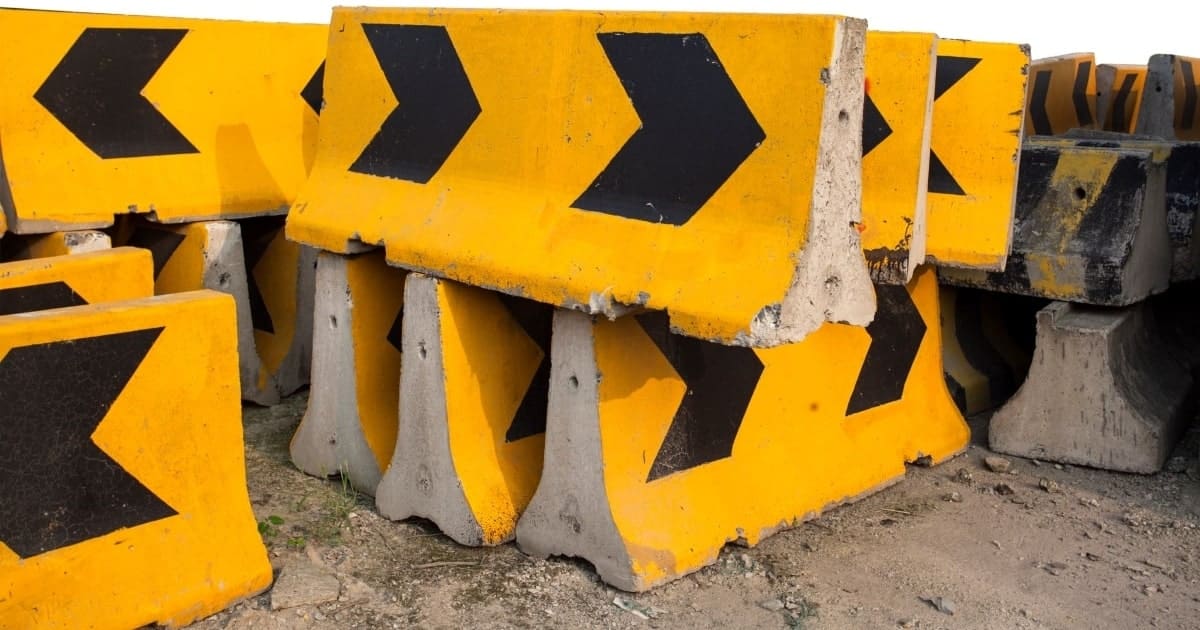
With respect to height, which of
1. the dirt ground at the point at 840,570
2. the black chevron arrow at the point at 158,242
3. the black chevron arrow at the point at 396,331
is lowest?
the dirt ground at the point at 840,570

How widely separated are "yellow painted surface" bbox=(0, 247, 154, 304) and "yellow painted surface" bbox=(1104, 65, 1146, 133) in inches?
306

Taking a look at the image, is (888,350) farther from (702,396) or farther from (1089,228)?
(702,396)

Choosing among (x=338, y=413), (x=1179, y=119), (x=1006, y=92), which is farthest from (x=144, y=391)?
(x=1179, y=119)

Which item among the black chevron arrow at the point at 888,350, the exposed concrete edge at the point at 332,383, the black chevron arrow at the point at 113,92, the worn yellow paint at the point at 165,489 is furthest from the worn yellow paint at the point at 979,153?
the black chevron arrow at the point at 113,92

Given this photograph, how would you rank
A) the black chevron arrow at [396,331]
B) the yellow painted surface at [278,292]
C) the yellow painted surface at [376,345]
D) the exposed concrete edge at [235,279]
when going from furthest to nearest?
the yellow painted surface at [278,292] → the exposed concrete edge at [235,279] → the black chevron arrow at [396,331] → the yellow painted surface at [376,345]

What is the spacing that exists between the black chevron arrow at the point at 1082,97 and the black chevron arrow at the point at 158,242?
6924mm

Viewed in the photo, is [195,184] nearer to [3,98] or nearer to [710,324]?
[3,98]

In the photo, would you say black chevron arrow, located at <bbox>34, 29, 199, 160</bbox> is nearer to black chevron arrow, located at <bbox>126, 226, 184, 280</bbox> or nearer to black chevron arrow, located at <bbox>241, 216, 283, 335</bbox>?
black chevron arrow, located at <bbox>126, 226, 184, 280</bbox>

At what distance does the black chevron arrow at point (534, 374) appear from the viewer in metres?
4.09

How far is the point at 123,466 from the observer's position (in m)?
3.25

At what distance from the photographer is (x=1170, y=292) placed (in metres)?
5.66

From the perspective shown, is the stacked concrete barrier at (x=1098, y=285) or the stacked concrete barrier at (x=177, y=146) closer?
the stacked concrete barrier at (x=1098, y=285)

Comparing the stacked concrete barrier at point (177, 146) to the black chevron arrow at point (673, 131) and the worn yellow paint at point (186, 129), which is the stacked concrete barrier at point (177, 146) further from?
the black chevron arrow at point (673, 131)

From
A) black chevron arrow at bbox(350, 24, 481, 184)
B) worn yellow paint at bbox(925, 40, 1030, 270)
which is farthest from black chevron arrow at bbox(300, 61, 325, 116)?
worn yellow paint at bbox(925, 40, 1030, 270)
